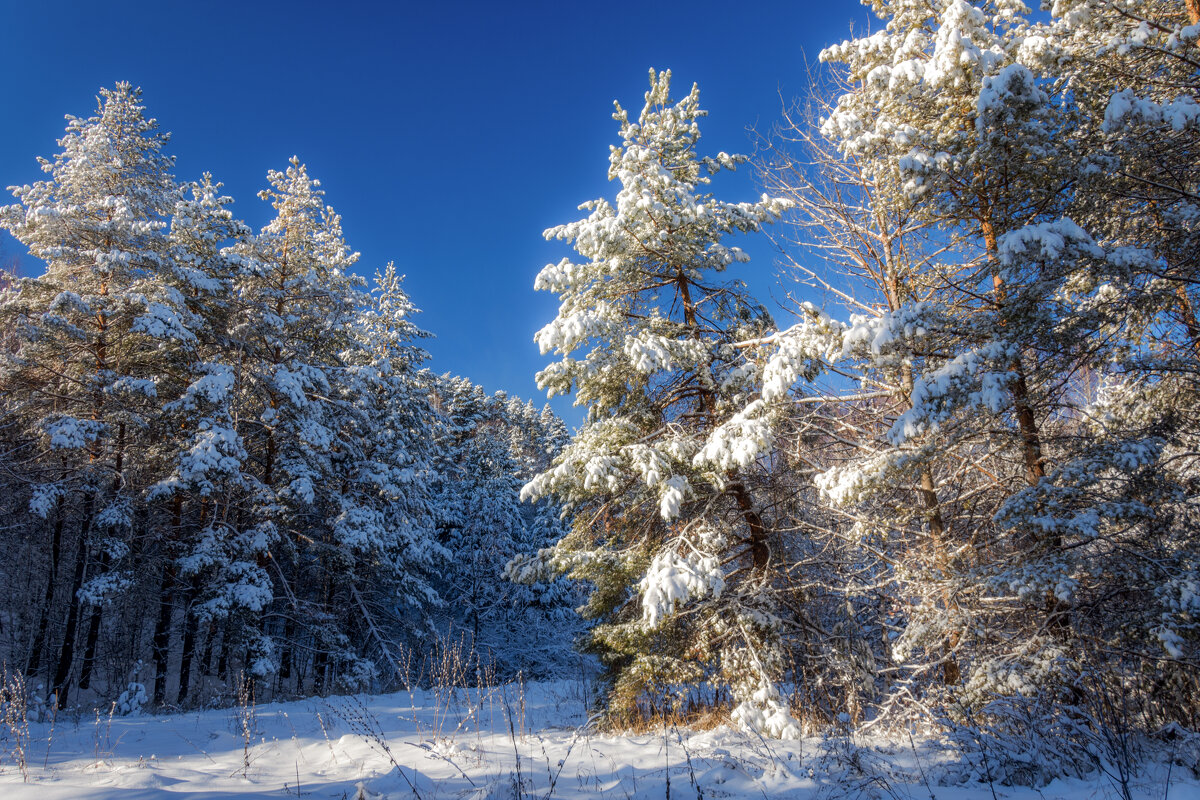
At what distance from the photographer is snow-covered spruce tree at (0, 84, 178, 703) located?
11.3 meters

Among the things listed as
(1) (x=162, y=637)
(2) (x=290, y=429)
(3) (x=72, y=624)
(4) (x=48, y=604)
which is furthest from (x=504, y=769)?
(4) (x=48, y=604)

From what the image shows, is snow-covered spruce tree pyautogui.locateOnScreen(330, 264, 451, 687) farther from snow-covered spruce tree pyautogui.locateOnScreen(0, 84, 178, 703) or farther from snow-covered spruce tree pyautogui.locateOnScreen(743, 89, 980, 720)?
snow-covered spruce tree pyautogui.locateOnScreen(743, 89, 980, 720)

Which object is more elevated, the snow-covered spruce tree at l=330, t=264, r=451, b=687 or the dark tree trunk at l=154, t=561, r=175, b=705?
the snow-covered spruce tree at l=330, t=264, r=451, b=687

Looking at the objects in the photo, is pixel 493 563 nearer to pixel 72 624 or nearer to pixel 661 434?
pixel 72 624

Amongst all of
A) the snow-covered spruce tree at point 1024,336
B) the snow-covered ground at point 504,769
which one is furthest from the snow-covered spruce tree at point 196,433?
the snow-covered spruce tree at point 1024,336

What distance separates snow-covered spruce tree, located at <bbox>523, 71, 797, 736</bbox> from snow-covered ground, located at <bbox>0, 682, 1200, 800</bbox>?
1294mm

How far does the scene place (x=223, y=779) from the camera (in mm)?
4949

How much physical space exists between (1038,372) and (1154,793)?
13.6 ft

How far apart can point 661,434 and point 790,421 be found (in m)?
1.90

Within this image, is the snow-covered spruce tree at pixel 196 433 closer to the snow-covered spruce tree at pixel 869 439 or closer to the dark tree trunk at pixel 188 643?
the dark tree trunk at pixel 188 643

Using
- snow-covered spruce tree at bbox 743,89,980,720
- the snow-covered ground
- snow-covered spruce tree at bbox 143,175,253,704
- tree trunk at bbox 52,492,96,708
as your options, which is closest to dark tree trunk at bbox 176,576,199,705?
snow-covered spruce tree at bbox 143,175,253,704

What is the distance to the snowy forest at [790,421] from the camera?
5.54m

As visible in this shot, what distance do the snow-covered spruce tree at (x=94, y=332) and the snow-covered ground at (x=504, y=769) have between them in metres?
5.65

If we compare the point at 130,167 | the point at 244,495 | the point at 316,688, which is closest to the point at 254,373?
the point at 244,495
